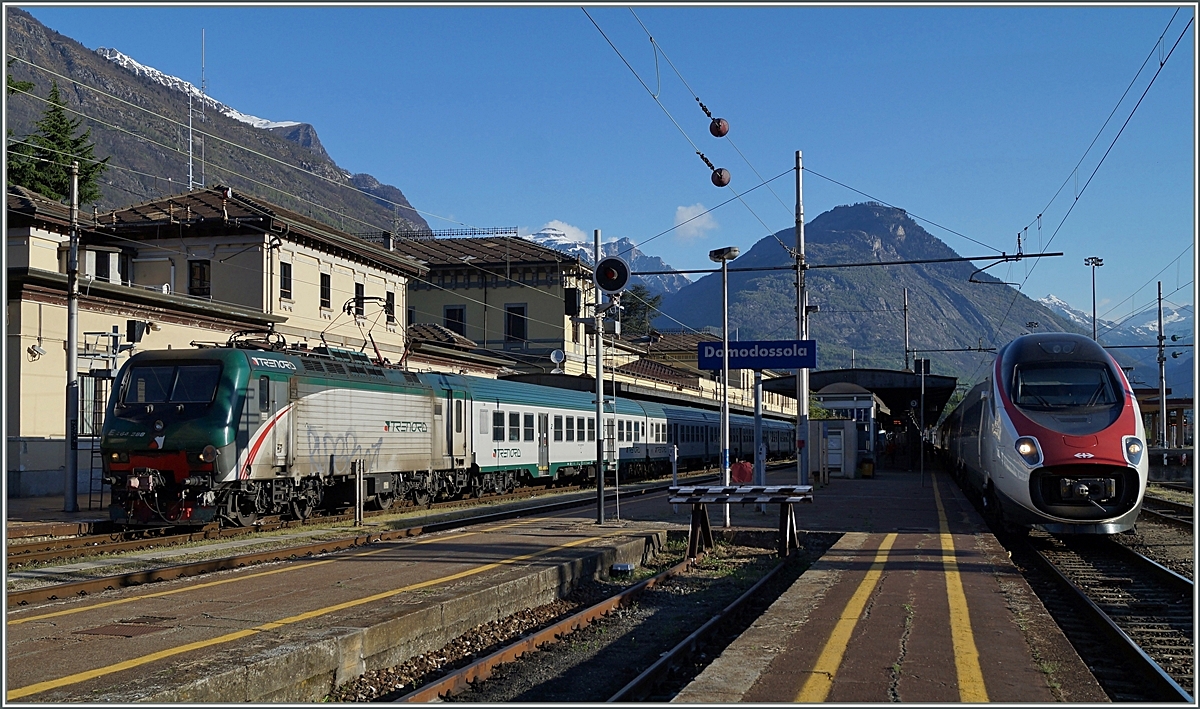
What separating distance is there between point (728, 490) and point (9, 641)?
934cm

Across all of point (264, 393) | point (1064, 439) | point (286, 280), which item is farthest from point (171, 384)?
point (286, 280)

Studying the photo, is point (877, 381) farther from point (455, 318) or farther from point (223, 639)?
point (223, 639)

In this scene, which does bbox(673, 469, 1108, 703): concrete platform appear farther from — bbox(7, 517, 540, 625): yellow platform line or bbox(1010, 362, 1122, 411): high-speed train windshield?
bbox(7, 517, 540, 625): yellow platform line

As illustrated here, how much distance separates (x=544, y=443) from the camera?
29.6 metres

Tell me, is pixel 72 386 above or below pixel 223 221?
below

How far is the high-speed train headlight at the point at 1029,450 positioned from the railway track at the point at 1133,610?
53.6 inches

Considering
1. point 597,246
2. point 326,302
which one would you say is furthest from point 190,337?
point 597,246

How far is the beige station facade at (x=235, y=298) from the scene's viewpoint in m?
24.8

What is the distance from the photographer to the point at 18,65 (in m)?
196

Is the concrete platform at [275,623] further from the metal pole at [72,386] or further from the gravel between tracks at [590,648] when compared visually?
the metal pole at [72,386]

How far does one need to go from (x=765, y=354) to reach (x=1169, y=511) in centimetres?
1151

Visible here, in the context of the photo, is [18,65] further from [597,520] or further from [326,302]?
[597,520]

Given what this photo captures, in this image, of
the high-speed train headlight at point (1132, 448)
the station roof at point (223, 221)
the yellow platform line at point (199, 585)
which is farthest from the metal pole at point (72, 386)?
the high-speed train headlight at point (1132, 448)

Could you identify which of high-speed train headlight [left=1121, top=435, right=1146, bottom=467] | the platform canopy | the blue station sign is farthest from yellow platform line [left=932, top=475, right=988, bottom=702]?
the platform canopy
